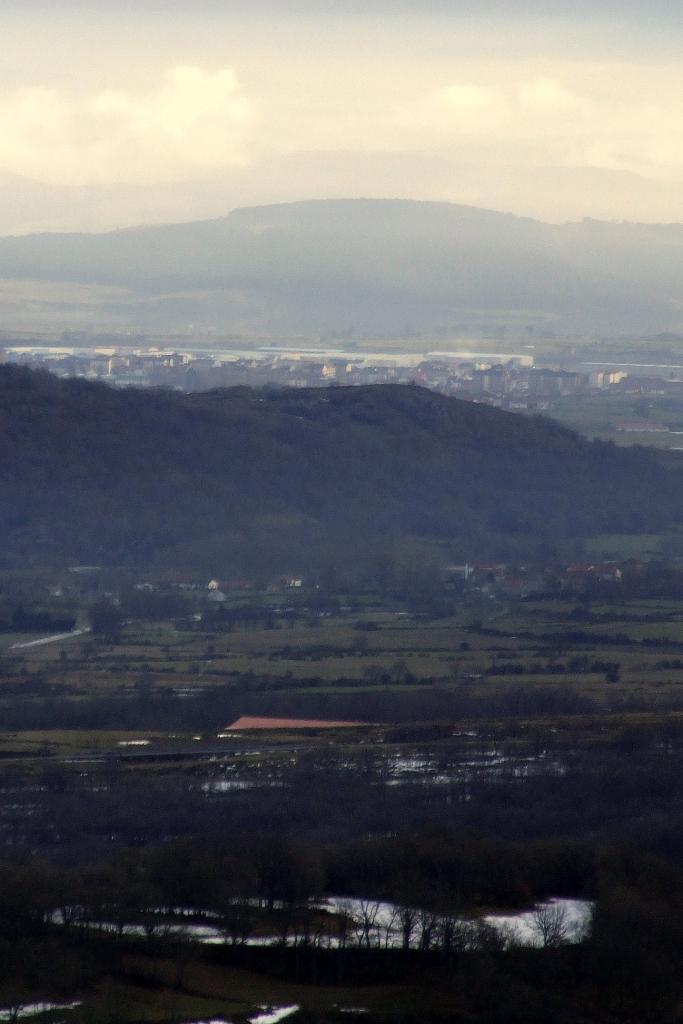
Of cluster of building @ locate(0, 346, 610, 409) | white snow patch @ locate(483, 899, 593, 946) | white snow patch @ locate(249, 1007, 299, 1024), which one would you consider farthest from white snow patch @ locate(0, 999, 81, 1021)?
cluster of building @ locate(0, 346, 610, 409)

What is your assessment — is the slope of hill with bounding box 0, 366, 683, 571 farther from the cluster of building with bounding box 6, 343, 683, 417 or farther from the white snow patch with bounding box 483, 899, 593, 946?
the white snow patch with bounding box 483, 899, 593, 946

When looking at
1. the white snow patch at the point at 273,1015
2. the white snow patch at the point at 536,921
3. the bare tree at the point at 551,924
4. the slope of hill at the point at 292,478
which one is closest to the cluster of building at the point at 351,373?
the slope of hill at the point at 292,478

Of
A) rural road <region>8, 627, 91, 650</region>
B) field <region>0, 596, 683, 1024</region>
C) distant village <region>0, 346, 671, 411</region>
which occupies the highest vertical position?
distant village <region>0, 346, 671, 411</region>

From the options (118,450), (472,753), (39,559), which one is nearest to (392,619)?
(39,559)

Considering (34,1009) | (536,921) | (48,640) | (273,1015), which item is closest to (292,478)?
(48,640)

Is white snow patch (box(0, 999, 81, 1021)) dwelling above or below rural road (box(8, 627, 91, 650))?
above

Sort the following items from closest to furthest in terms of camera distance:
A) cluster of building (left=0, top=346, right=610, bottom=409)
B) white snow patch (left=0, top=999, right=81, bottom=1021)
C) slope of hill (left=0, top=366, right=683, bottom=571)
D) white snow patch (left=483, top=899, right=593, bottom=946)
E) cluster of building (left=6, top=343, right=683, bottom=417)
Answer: white snow patch (left=0, top=999, right=81, bottom=1021)
white snow patch (left=483, top=899, right=593, bottom=946)
slope of hill (left=0, top=366, right=683, bottom=571)
cluster of building (left=6, top=343, right=683, bottom=417)
cluster of building (left=0, top=346, right=610, bottom=409)

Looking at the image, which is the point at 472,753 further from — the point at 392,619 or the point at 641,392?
the point at 641,392

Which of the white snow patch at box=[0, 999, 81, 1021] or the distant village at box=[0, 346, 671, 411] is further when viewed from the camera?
the distant village at box=[0, 346, 671, 411]

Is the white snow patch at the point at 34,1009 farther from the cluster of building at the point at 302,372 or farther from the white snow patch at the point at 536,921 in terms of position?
the cluster of building at the point at 302,372
